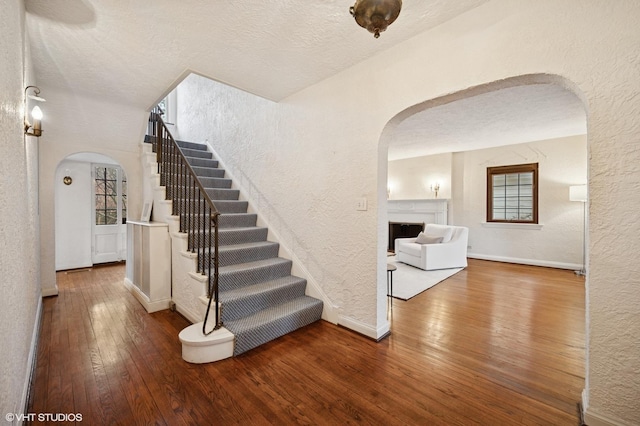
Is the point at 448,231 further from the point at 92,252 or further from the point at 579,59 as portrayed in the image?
the point at 92,252

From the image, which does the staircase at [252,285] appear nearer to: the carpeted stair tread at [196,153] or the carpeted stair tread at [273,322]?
the carpeted stair tread at [273,322]

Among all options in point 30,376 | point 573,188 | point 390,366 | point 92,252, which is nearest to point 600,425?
point 390,366

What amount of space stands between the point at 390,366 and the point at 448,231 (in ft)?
13.3

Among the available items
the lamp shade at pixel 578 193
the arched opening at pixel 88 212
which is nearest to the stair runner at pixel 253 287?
the arched opening at pixel 88 212

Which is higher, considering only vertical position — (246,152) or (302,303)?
(246,152)

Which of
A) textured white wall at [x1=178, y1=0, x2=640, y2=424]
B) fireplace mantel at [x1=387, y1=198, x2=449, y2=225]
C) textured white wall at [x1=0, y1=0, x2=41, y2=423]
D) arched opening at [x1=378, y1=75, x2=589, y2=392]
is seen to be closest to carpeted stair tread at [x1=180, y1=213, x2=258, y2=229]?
textured white wall at [x1=178, y1=0, x2=640, y2=424]

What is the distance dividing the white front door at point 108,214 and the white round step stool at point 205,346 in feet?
16.9

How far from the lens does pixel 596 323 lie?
4.64 feet

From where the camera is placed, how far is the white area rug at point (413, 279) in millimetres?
3721

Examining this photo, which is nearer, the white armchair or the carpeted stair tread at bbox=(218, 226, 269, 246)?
the carpeted stair tread at bbox=(218, 226, 269, 246)

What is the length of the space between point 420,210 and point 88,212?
7783 millimetres

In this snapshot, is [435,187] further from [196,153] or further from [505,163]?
[196,153]

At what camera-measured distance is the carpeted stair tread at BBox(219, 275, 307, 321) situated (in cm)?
237

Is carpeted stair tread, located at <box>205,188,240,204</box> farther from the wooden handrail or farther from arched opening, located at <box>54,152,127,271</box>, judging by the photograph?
arched opening, located at <box>54,152,127,271</box>
